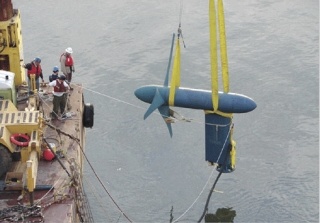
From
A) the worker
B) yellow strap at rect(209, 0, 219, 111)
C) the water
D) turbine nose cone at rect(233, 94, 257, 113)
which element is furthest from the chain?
turbine nose cone at rect(233, 94, 257, 113)

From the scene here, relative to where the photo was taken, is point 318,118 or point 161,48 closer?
point 318,118

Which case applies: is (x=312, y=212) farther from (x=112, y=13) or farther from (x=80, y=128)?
(x=112, y=13)

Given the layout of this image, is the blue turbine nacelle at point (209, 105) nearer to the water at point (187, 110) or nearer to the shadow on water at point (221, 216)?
the water at point (187, 110)

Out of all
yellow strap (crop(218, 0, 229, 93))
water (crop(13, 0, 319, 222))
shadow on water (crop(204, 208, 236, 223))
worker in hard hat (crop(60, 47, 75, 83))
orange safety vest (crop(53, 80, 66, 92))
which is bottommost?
shadow on water (crop(204, 208, 236, 223))

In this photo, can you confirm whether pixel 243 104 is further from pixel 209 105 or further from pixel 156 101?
pixel 156 101

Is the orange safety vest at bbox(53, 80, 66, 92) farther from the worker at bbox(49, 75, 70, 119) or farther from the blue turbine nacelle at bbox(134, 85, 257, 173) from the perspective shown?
the blue turbine nacelle at bbox(134, 85, 257, 173)

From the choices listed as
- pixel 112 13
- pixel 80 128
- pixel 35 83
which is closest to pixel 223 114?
pixel 80 128

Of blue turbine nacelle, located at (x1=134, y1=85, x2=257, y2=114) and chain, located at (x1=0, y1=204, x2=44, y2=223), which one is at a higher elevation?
blue turbine nacelle, located at (x1=134, y1=85, x2=257, y2=114)
